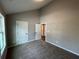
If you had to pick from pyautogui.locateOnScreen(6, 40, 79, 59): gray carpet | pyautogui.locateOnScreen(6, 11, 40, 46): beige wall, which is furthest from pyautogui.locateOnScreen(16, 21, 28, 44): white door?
pyautogui.locateOnScreen(6, 40, 79, 59): gray carpet

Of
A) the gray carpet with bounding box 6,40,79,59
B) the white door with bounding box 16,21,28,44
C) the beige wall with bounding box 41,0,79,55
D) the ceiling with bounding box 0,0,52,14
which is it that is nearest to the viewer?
the ceiling with bounding box 0,0,52,14

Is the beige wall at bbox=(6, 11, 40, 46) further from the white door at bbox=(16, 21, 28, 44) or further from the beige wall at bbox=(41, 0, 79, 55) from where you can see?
the beige wall at bbox=(41, 0, 79, 55)

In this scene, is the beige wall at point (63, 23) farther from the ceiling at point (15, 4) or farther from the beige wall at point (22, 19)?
the ceiling at point (15, 4)

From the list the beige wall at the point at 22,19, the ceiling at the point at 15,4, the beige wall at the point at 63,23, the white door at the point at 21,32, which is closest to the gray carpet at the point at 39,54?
the beige wall at the point at 63,23

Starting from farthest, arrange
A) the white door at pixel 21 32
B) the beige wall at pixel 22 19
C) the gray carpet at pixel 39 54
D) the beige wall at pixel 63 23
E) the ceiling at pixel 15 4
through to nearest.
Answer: the white door at pixel 21 32 < the beige wall at pixel 22 19 < the beige wall at pixel 63 23 < the gray carpet at pixel 39 54 < the ceiling at pixel 15 4

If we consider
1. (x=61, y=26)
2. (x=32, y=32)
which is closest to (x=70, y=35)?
(x=61, y=26)

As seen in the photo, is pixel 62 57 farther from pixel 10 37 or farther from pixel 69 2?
pixel 10 37

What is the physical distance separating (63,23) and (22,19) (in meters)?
3.55

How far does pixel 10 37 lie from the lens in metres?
5.61

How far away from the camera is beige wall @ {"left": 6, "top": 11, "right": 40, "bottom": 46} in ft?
18.2

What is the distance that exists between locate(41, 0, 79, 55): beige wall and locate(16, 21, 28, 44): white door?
2.09 m

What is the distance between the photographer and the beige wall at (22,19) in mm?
5539

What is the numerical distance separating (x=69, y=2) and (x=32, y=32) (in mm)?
4348

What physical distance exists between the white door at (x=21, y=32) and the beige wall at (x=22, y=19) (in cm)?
29
